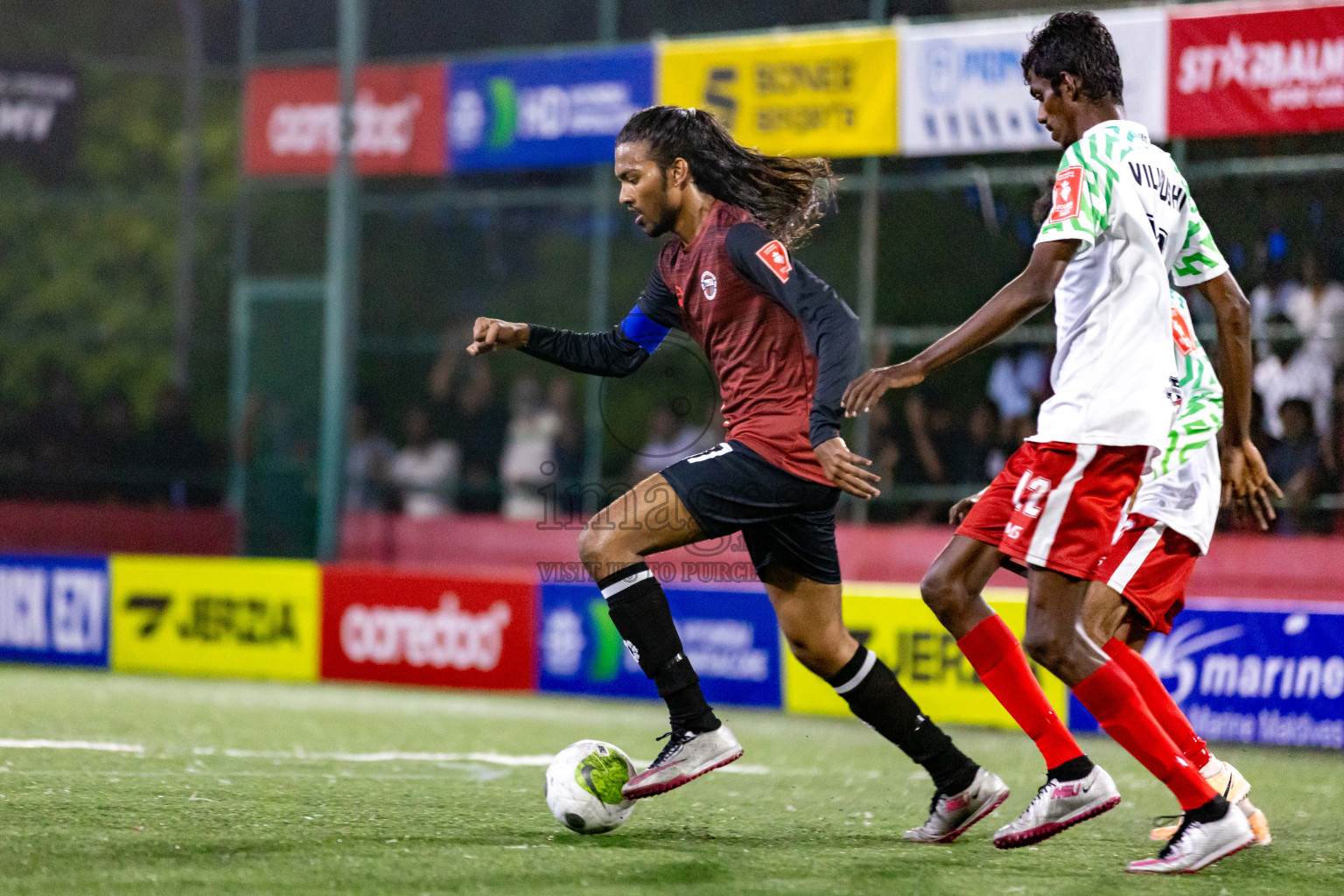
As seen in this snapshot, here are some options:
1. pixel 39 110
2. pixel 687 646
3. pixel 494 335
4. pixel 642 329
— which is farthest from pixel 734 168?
pixel 39 110

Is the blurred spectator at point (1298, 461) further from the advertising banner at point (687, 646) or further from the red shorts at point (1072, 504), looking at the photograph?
the red shorts at point (1072, 504)

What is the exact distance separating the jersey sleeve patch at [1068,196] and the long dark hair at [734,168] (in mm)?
991

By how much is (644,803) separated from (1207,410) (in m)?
2.28

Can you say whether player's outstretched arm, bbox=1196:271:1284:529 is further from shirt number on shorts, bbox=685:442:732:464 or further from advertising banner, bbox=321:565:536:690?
advertising banner, bbox=321:565:536:690

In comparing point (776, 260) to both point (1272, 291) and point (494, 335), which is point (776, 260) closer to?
point (494, 335)

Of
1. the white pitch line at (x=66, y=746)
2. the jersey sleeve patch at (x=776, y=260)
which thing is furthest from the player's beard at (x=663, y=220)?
the white pitch line at (x=66, y=746)

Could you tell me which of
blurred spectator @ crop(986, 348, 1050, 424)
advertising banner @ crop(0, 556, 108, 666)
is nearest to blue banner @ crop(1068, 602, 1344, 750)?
blurred spectator @ crop(986, 348, 1050, 424)

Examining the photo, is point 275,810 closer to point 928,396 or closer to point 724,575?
point 724,575

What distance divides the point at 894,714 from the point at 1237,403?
4.45ft

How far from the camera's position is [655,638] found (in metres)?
5.39

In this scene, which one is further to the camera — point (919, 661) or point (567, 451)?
point (567, 451)

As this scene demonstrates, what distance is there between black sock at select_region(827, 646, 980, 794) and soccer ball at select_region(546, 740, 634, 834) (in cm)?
74

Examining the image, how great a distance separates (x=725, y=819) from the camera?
5875 mm

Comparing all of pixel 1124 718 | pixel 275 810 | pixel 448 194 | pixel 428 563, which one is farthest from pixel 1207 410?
pixel 448 194
